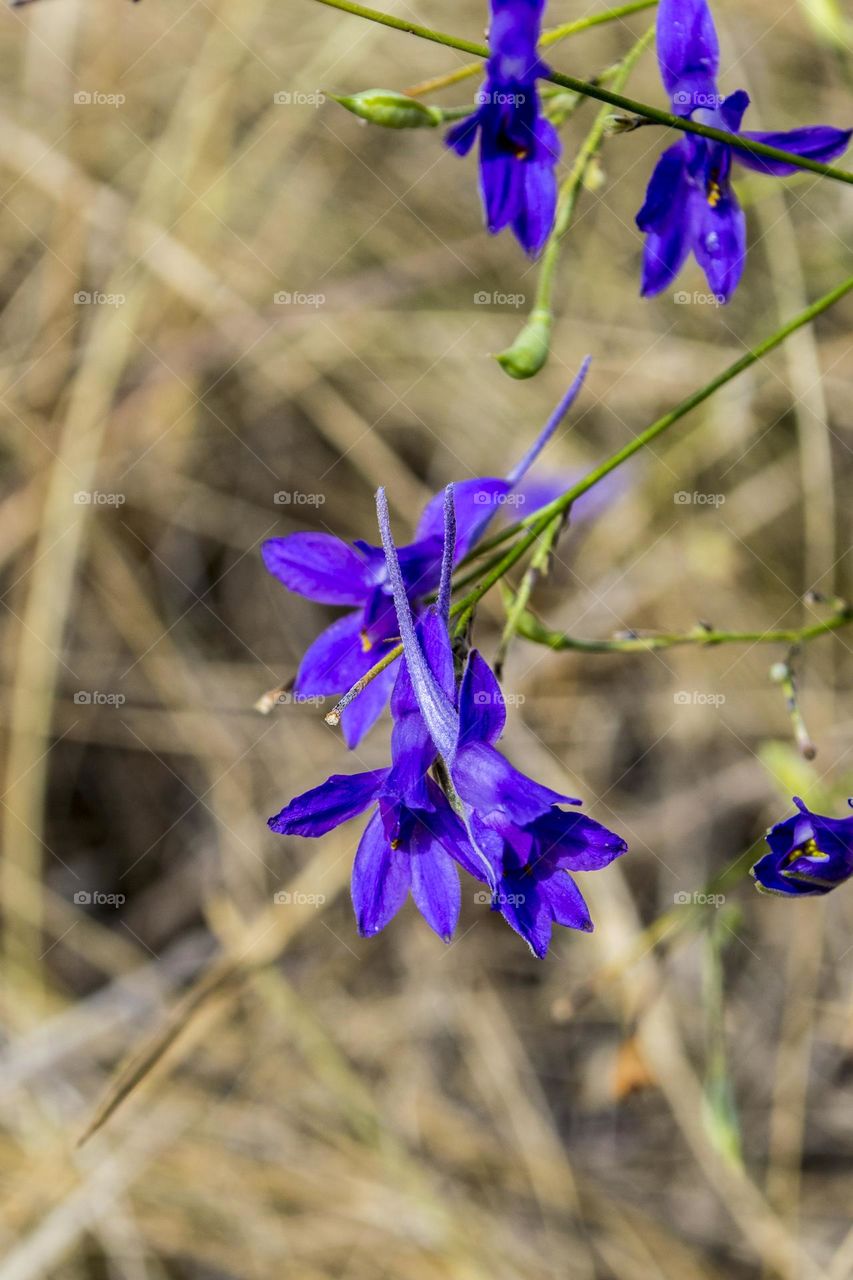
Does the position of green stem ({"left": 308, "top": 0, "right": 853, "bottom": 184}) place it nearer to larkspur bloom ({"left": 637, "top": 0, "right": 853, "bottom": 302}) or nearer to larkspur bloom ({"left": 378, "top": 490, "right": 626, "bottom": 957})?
larkspur bloom ({"left": 637, "top": 0, "right": 853, "bottom": 302})

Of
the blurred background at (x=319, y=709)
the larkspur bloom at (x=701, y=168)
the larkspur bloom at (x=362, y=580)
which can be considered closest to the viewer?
the larkspur bloom at (x=701, y=168)

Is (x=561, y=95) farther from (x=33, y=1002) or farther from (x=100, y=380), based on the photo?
(x=33, y=1002)

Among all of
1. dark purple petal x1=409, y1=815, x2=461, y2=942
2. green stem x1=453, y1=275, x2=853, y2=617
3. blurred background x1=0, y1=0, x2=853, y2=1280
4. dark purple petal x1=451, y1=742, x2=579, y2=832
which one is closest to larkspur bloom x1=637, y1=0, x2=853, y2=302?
green stem x1=453, y1=275, x2=853, y2=617

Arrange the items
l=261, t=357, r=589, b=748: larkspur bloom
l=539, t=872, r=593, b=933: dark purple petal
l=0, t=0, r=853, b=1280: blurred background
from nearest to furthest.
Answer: l=539, t=872, r=593, b=933: dark purple petal, l=261, t=357, r=589, b=748: larkspur bloom, l=0, t=0, r=853, b=1280: blurred background

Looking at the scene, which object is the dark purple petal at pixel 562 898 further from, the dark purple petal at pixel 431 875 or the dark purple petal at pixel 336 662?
the dark purple petal at pixel 336 662

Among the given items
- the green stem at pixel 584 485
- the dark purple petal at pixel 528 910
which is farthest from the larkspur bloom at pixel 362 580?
the dark purple petal at pixel 528 910

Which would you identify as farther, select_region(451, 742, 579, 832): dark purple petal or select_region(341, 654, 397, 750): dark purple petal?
select_region(341, 654, 397, 750): dark purple petal

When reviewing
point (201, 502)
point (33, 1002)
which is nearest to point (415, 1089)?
point (33, 1002)
